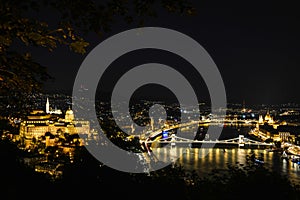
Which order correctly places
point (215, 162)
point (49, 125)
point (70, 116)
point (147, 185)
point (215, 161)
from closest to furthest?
point (147, 185) < point (215, 162) < point (215, 161) < point (49, 125) < point (70, 116)

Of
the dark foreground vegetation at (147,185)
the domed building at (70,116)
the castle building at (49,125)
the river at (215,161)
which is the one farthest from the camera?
the domed building at (70,116)

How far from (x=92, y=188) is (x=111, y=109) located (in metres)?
17.0

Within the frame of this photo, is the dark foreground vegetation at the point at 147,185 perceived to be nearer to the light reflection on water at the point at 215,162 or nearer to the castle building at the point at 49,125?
the light reflection on water at the point at 215,162

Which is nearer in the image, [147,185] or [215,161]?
[147,185]

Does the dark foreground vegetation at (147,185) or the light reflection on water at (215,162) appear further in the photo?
the light reflection on water at (215,162)

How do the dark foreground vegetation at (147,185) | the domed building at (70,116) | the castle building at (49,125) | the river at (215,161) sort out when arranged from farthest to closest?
1. the domed building at (70,116)
2. the castle building at (49,125)
3. the river at (215,161)
4. the dark foreground vegetation at (147,185)

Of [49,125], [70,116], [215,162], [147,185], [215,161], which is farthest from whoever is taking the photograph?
[70,116]

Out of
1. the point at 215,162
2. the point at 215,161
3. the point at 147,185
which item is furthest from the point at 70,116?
the point at 147,185

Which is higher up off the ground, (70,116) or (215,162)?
(70,116)

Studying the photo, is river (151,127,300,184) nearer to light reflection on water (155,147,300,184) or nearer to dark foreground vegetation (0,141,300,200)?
light reflection on water (155,147,300,184)

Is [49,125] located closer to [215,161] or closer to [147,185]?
[215,161]

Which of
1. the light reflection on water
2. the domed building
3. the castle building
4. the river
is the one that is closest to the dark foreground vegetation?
the river

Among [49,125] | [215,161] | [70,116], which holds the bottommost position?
[215,161]

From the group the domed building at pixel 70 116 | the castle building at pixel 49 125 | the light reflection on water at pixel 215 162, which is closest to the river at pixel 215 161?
the light reflection on water at pixel 215 162
